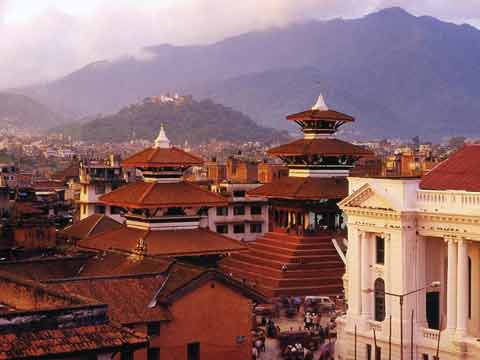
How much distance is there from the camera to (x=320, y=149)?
175 feet

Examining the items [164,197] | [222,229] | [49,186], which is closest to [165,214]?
[164,197]

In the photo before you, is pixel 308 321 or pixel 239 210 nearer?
pixel 308 321

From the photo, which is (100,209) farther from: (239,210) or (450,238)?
(450,238)

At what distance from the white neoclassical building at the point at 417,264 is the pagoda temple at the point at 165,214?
12.6 meters

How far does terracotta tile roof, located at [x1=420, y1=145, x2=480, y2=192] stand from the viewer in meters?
32.1

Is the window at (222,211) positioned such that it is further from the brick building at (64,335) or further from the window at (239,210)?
the brick building at (64,335)

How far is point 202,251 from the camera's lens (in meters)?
46.1

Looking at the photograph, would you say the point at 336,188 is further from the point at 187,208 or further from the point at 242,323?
the point at 242,323

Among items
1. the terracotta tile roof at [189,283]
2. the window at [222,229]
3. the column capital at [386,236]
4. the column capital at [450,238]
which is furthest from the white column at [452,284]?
the window at [222,229]

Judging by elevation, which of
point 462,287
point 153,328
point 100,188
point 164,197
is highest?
point 100,188

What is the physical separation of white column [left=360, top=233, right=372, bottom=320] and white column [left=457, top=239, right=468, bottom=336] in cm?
395

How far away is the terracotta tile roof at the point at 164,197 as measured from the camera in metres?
47.8

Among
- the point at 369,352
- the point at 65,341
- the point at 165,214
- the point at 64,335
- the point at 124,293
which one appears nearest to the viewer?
the point at 65,341

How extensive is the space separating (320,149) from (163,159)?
8.50 m
